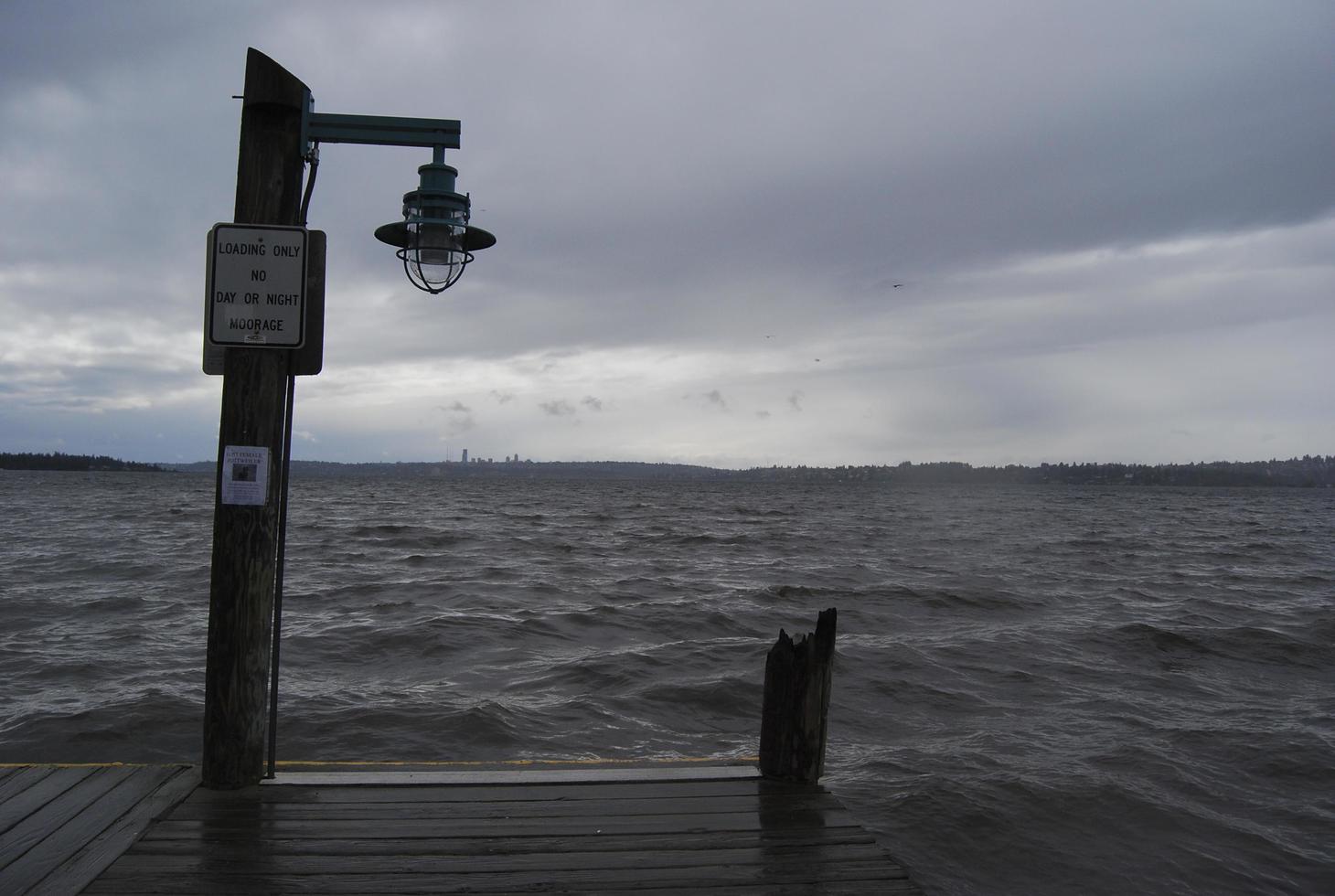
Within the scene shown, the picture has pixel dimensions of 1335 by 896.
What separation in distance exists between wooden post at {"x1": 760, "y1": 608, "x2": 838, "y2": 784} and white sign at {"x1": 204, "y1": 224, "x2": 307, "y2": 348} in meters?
3.23

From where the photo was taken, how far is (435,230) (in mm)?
4953

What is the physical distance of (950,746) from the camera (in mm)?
9195

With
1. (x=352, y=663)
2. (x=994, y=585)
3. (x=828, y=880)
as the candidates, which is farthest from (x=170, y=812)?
(x=994, y=585)

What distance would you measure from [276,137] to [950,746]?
833 cm

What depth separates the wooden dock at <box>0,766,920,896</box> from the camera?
3514 mm

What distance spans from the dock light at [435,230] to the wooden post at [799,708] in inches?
115

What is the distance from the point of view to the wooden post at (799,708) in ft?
15.9

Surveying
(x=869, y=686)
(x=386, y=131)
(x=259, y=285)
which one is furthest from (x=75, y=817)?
(x=869, y=686)

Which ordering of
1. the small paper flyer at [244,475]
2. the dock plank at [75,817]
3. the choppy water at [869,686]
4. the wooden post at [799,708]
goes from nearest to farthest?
the dock plank at [75,817], the small paper flyer at [244,475], the wooden post at [799,708], the choppy water at [869,686]

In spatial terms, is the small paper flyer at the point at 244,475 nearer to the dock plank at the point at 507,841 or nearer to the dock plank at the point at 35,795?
the dock plank at the point at 507,841

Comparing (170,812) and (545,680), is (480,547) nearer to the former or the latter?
(545,680)

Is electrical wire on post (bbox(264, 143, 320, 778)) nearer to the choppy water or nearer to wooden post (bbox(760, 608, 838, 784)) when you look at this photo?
wooden post (bbox(760, 608, 838, 784))

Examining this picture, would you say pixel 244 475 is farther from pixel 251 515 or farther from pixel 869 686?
pixel 869 686

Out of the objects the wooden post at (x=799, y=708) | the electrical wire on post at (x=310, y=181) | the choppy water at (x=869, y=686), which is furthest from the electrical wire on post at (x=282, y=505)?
the choppy water at (x=869, y=686)
